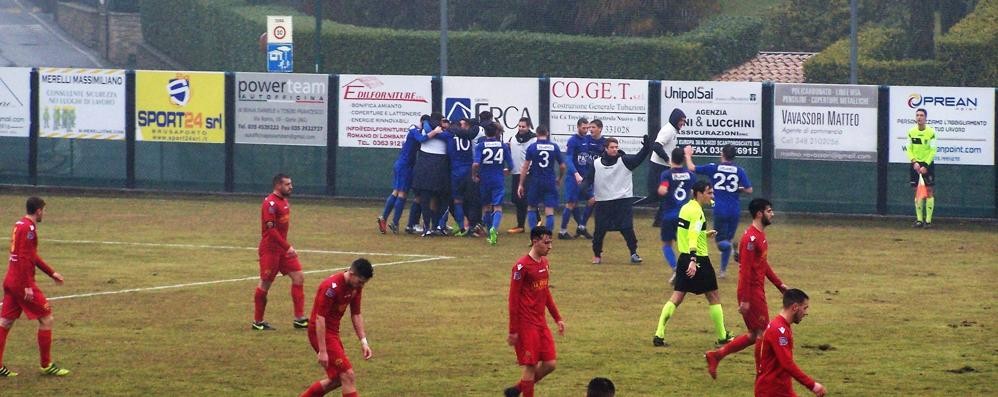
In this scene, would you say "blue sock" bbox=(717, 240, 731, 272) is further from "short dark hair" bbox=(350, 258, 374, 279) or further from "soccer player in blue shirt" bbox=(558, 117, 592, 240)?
"short dark hair" bbox=(350, 258, 374, 279)

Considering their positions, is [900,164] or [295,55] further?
[295,55]

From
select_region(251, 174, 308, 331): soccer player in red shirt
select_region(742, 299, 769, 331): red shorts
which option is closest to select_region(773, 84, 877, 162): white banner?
select_region(251, 174, 308, 331): soccer player in red shirt

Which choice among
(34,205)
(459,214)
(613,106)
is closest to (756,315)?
(34,205)

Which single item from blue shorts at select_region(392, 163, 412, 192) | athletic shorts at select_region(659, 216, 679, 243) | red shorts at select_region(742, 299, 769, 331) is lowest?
red shorts at select_region(742, 299, 769, 331)

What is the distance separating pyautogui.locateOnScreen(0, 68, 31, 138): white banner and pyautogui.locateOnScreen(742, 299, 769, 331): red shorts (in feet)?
75.1

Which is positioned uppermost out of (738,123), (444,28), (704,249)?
(444,28)

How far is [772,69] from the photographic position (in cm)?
5362

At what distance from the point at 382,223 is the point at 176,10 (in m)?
36.2

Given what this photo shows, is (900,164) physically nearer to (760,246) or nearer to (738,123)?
(738,123)

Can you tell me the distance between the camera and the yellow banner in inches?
1271

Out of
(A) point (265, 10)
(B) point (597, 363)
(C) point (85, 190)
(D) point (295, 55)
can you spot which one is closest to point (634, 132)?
(C) point (85, 190)

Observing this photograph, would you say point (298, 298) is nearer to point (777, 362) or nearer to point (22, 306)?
point (22, 306)

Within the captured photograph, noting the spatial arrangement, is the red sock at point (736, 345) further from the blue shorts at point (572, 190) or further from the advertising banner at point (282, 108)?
the advertising banner at point (282, 108)

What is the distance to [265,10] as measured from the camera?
58.2 m
